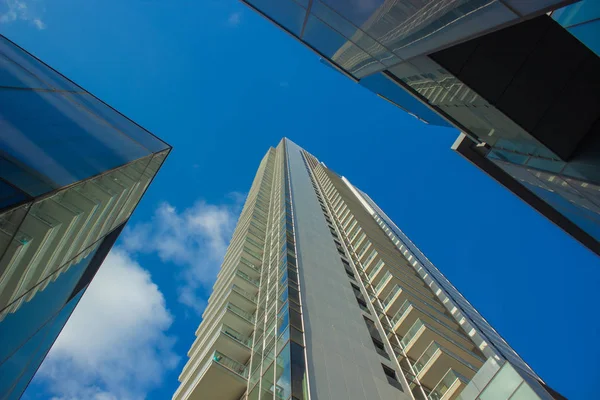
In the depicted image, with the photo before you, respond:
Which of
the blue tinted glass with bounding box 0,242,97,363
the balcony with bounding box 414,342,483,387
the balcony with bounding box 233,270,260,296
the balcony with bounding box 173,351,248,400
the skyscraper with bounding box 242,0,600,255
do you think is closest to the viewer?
the blue tinted glass with bounding box 0,242,97,363

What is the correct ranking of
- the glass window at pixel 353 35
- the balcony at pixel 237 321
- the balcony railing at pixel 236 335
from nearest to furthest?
the glass window at pixel 353 35 < the balcony railing at pixel 236 335 < the balcony at pixel 237 321

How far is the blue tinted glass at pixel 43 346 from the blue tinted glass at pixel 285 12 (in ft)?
37.1

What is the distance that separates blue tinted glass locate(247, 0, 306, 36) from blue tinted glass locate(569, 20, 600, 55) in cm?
788

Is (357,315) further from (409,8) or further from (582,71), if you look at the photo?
(409,8)

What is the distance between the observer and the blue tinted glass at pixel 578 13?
1068cm

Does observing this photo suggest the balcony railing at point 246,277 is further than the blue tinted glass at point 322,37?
Yes

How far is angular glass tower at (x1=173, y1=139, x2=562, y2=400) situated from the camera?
14719mm

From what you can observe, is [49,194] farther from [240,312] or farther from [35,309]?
[240,312]

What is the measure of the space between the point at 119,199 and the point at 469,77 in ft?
35.7

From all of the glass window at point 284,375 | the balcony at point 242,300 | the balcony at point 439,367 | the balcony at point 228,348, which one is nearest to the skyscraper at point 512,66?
the balcony at point 439,367

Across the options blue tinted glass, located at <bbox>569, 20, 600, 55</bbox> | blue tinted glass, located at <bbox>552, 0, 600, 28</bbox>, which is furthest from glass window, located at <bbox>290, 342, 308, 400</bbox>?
blue tinted glass, located at <bbox>552, 0, 600, 28</bbox>

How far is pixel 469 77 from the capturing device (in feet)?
40.4

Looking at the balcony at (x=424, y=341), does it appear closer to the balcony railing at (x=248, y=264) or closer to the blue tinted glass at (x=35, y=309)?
the balcony railing at (x=248, y=264)

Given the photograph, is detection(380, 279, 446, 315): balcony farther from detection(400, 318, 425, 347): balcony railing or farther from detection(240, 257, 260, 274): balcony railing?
detection(240, 257, 260, 274): balcony railing
